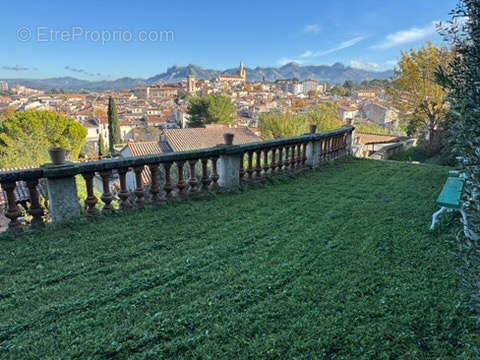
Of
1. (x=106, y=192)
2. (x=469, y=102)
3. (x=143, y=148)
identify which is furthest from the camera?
(x=143, y=148)

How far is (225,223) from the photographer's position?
3.58 meters

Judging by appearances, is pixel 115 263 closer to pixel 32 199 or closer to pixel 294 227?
pixel 32 199

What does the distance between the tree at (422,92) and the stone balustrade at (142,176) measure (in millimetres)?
13366

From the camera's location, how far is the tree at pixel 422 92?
16.3 m

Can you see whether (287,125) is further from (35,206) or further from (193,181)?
(35,206)

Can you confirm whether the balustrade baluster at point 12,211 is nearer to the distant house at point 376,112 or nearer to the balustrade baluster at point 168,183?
the balustrade baluster at point 168,183

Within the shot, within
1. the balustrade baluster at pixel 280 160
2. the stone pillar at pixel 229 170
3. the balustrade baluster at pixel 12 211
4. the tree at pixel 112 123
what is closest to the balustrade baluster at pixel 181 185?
the stone pillar at pixel 229 170

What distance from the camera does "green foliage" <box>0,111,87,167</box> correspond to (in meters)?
27.0

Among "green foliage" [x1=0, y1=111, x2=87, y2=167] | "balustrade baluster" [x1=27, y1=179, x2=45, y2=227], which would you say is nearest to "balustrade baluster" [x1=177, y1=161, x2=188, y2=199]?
"balustrade baluster" [x1=27, y1=179, x2=45, y2=227]

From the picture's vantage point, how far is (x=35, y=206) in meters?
3.28

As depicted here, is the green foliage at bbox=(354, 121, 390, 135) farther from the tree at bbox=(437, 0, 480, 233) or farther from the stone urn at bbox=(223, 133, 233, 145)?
the tree at bbox=(437, 0, 480, 233)

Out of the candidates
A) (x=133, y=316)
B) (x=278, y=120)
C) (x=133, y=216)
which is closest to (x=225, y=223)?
(x=133, y=216)

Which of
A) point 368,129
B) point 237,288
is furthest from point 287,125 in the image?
point 237,288

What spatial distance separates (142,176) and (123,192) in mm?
895
